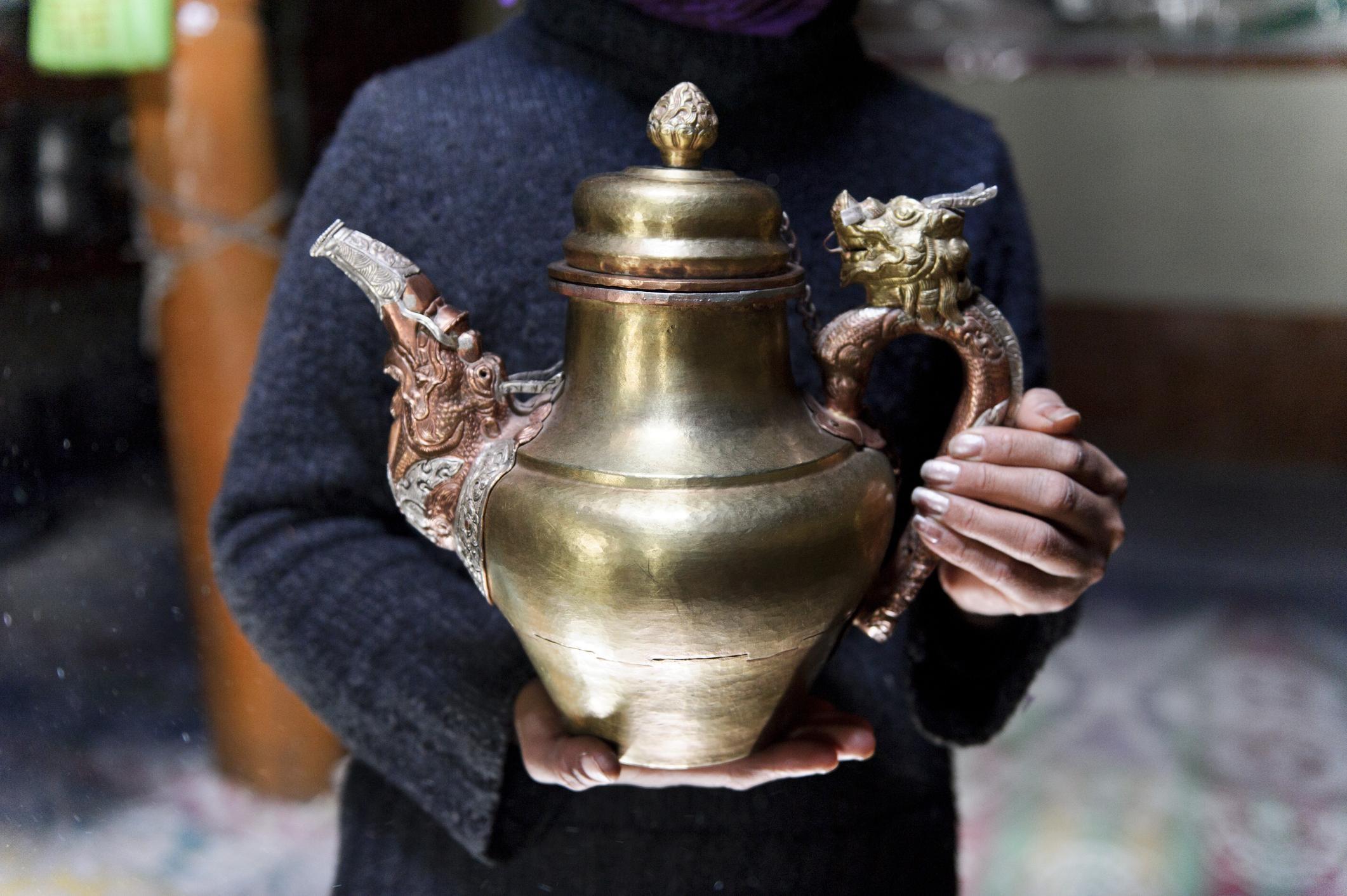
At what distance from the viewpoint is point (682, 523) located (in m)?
0.49

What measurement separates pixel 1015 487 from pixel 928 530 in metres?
0.04

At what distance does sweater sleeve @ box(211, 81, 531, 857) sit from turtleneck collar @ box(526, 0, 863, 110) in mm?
128

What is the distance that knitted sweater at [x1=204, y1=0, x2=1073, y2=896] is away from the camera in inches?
27.2

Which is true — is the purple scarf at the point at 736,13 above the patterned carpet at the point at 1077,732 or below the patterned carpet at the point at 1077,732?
above

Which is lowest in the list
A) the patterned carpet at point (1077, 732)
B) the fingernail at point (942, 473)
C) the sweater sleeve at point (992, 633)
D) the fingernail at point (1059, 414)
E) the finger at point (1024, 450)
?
the patterned carpet at point (1077, 732)

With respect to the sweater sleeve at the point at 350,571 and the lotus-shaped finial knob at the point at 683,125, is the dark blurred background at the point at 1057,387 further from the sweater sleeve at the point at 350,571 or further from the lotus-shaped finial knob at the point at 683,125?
the lotus-shaped finial knob at the point at 683,125

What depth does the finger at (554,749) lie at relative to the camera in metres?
0.56

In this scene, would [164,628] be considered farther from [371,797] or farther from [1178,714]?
[1178,714]

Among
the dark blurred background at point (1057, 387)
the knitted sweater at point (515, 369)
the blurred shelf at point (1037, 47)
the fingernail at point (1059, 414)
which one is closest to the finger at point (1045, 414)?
the fingernail at point (1059, 414)

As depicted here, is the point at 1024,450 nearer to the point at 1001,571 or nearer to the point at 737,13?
the point at 1001,571

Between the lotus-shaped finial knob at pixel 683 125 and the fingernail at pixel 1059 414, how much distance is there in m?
0.20

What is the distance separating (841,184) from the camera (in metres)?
0.75

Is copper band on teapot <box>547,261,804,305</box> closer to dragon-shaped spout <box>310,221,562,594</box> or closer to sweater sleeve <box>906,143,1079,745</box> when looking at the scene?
dragon-shaped spout <box>310,221,562,594</box>

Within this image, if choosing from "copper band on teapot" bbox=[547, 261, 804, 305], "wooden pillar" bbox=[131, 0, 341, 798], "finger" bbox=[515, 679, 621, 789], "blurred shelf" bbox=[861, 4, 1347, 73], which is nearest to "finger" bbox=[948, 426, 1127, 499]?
"copper band on teapot" bbox=[547, 261, 804, 305]
